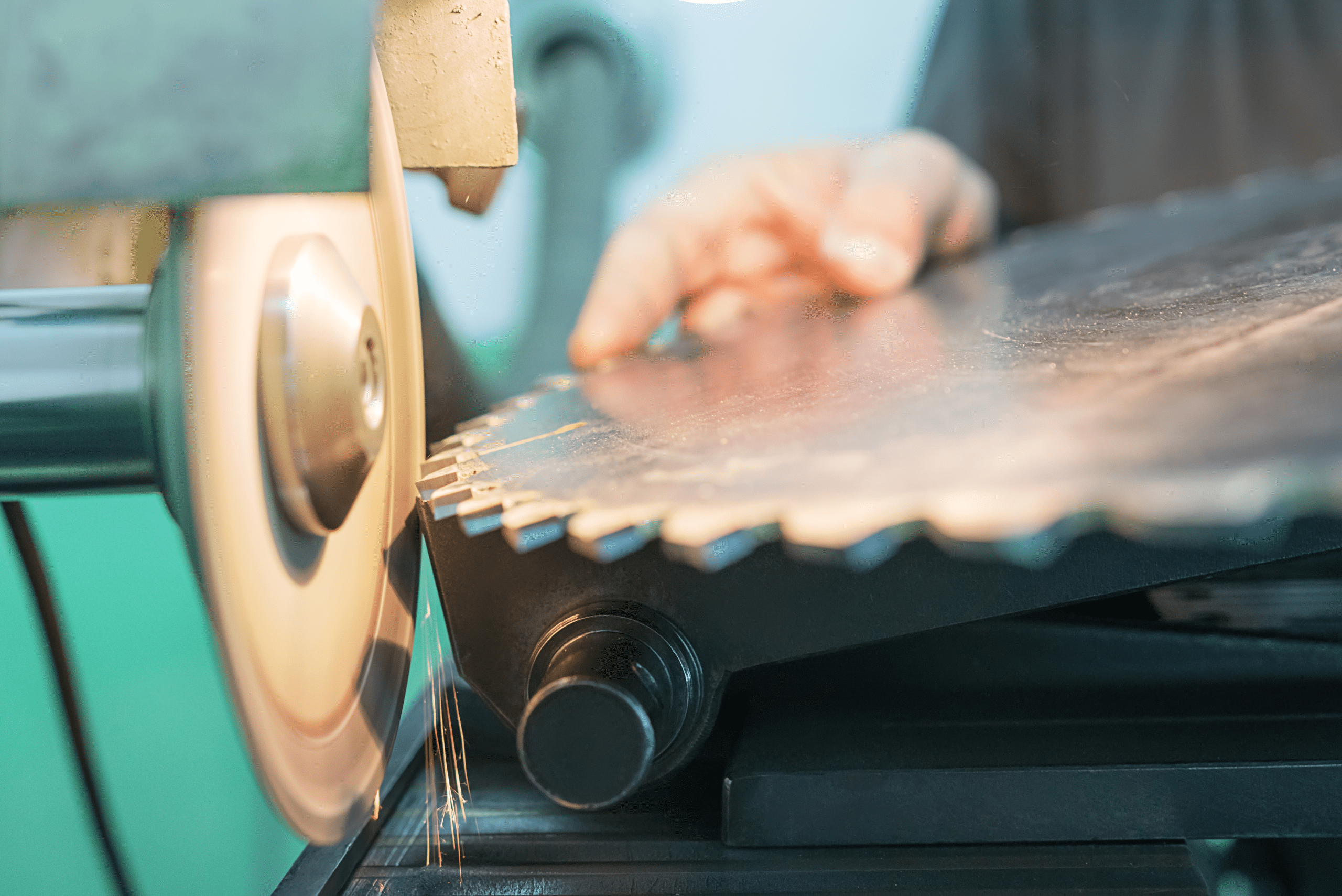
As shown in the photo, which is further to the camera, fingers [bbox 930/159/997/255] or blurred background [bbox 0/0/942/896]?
fingers [bbox 930/159/997/255]

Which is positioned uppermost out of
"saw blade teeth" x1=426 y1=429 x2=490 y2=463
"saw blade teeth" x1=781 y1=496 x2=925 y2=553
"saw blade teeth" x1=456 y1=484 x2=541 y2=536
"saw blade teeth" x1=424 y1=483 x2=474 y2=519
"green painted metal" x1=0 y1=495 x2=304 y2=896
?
"saw blade teeth" x1=781 y1=496 x2=925 y2=553

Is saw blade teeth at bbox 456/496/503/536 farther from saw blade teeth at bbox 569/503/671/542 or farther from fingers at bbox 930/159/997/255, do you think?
fingers at bbox 930/159/997/255

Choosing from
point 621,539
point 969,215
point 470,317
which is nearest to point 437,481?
point 621,539

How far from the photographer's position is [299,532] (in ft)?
1.01

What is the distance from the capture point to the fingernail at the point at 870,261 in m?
0.81

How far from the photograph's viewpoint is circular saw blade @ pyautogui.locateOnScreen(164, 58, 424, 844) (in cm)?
24

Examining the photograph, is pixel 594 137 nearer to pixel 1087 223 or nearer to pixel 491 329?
pixel 491 329

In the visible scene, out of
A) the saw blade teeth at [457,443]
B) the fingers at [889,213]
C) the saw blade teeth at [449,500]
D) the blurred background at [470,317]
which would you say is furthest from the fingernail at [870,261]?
the saw blade teeth at [449,500]

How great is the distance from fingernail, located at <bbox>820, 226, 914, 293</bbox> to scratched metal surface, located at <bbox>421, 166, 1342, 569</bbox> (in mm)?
275

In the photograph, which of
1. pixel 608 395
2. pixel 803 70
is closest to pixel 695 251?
pixel 803 70

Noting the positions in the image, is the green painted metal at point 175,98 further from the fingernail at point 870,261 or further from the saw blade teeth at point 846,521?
the fingernail at point 870,261

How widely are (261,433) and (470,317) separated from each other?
0.55 metres

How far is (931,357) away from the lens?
1.30 feet

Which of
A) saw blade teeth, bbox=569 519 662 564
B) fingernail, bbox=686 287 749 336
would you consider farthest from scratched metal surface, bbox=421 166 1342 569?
fingernail, bbox=686 287 749 336
